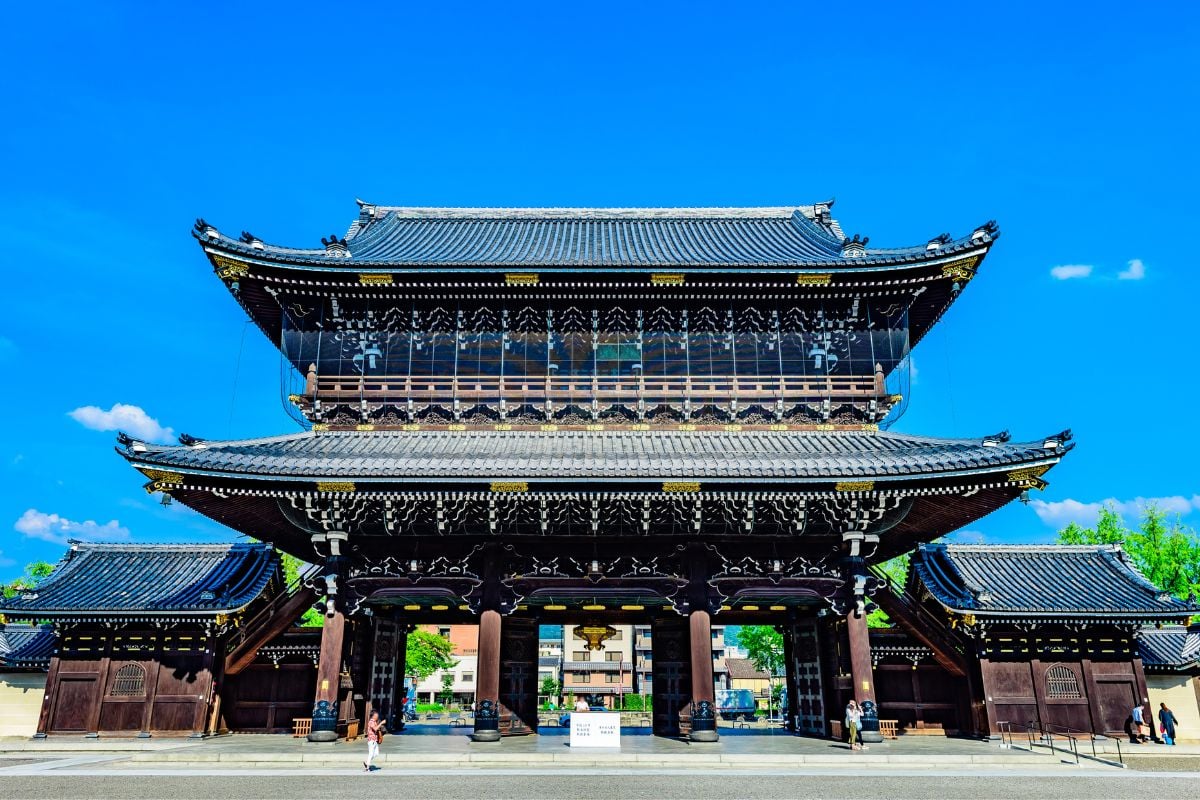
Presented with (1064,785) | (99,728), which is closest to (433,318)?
(99,728)

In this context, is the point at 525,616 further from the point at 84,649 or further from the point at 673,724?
the point at 84,649

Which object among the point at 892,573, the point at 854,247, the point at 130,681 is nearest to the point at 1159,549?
the point at 892,573

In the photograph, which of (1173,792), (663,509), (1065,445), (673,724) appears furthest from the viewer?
(673,724)

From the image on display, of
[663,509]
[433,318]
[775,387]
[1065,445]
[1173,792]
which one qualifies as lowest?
[1173,792]

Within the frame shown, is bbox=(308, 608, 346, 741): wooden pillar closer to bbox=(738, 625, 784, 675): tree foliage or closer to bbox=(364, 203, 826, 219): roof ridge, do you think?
bbox=(364, 203, 826, 219): roof ridge

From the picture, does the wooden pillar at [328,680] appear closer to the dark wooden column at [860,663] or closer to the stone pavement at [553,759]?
the stone pavement at [553,759]

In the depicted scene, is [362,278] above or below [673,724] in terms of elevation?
above

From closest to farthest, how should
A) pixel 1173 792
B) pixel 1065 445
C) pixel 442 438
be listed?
pixel 1173 792 → pixel 1065 445 → pixel 442 438

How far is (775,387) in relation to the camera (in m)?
22.7

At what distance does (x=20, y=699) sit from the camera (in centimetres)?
2569

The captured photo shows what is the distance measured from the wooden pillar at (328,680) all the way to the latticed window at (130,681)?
7661mm

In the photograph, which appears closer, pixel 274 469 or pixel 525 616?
pixel 274 469

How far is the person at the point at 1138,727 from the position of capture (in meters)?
22.4

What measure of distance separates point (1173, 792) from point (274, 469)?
20.7 metres
